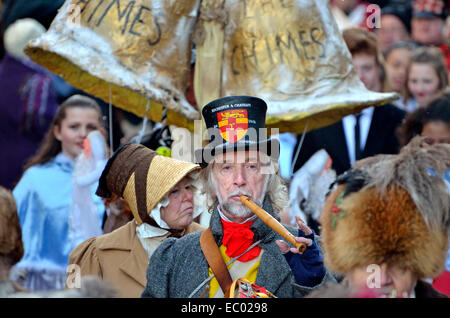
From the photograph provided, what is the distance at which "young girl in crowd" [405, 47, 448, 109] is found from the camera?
7.48 m

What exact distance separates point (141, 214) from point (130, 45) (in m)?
1.25

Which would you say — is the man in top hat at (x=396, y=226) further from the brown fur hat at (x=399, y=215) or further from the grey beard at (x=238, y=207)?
the grey beard at (x=238, y=207)

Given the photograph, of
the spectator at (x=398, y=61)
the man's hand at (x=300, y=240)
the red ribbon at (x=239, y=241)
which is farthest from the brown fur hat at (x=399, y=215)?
the spectator at (x=398, y=61)

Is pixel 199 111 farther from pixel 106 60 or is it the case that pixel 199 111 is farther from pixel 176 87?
pixel 106 60

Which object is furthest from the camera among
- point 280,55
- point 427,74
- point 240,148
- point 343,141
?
point 427,74

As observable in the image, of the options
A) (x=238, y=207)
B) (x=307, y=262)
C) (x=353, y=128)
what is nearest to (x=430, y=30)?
(x=353, y=128)

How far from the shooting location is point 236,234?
412 centimetres

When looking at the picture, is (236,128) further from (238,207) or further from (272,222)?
(272,222)

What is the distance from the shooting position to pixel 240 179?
14.0 feet

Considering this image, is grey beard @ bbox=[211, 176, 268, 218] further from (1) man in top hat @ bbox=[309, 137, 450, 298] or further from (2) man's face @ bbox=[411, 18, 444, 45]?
(2) man's face @ bbox=[411, 18, 444, 45]

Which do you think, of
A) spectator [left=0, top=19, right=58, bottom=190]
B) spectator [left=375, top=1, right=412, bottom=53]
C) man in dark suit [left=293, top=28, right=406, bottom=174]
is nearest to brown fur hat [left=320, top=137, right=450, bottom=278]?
man in dark suit [left=293, top=28, right=406, bottom=174]

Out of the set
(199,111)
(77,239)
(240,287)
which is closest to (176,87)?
(199,111)

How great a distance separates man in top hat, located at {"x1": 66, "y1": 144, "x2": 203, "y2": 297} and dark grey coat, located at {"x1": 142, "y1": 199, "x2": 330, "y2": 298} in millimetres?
659

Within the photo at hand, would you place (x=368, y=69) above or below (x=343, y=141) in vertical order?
above
